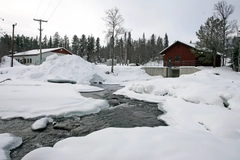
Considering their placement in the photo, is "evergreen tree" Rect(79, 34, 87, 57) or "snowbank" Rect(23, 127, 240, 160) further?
"evergreen tree" Rect(79, 34, 87, 57)

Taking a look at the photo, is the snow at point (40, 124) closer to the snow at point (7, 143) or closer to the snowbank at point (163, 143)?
the snow at point (7, 143)

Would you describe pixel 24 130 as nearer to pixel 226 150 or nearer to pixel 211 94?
pixel 226 150

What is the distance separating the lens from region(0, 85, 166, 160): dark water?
426 centimetres

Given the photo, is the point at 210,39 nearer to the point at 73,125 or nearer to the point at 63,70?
the point at 63,70

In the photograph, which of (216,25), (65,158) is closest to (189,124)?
(65,158)

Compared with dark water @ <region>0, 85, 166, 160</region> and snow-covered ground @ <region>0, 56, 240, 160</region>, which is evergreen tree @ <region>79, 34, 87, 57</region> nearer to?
snow-covered ground @ <region>0, 56, 240, 160</region>

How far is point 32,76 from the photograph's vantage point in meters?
18.0

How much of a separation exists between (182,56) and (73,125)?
82.1 feet

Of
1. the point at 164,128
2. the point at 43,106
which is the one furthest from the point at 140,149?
the point at 43,106

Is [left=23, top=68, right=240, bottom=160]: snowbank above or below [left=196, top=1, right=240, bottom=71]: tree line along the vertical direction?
below

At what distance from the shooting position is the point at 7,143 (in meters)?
3.96

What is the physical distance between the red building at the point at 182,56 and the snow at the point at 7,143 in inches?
968

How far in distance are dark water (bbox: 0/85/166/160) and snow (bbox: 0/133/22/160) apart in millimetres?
130

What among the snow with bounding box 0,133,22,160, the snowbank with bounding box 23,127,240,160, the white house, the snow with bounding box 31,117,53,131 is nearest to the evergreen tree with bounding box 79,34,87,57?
the white house
